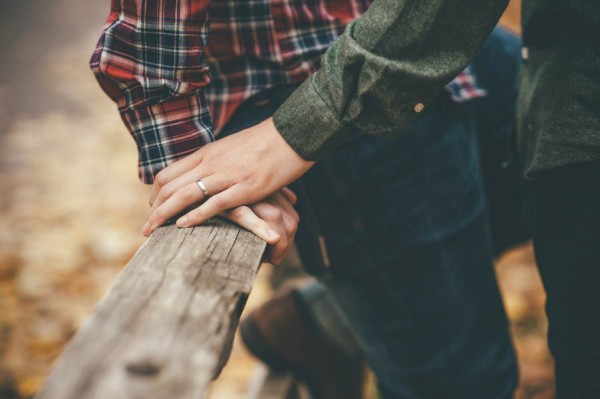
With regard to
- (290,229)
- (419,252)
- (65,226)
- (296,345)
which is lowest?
(65,226)

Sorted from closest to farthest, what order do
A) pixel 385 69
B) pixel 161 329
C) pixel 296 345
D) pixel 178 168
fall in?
pixel 161 329 < pixel 385 69 < pixel 178 168 < pixel 296 345

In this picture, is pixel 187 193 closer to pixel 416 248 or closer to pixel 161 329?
pixel 161 329

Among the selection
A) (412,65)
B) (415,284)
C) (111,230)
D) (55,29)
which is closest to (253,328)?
(415,284)

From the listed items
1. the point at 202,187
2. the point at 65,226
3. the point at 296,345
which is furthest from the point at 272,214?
the point at 65,226

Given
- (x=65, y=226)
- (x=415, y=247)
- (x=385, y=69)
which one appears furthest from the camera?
(x=65, y=226)

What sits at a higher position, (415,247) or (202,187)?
(202,187)

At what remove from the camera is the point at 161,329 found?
54cm

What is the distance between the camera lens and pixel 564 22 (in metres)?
0.86

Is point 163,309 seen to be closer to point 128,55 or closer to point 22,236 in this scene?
point 128,55

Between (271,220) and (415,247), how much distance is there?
384 millimetres

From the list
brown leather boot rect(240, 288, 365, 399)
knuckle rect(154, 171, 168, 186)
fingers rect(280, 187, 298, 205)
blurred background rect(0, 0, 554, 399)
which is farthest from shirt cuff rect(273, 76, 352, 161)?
blurred background rect(0, 0, 554, 399)

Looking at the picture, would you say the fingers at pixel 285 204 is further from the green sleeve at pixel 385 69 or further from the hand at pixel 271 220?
the green sleeve at pixel 385 69

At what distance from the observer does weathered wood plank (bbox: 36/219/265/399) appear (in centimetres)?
47

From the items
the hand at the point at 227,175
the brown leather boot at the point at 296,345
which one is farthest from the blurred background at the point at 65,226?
the hand at the point at 227,175
